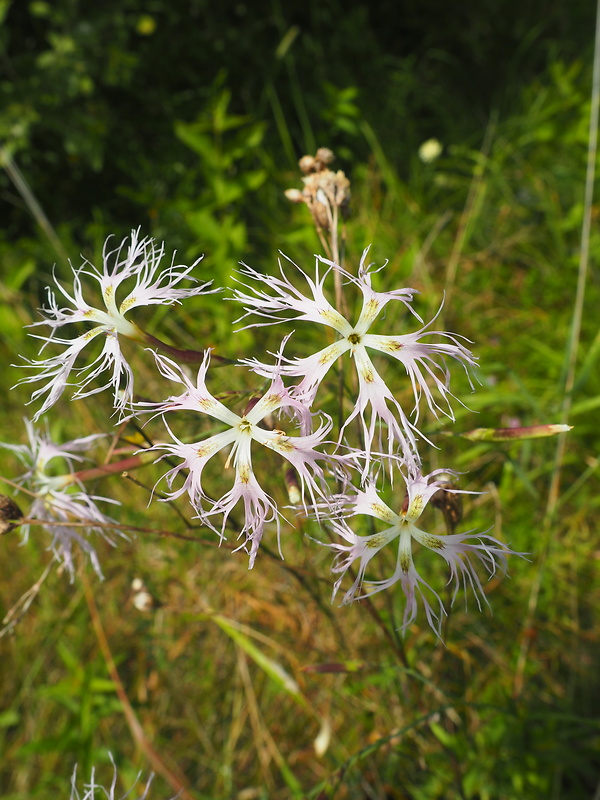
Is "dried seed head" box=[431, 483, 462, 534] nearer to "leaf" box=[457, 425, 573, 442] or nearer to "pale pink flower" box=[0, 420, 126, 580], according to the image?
"leaf" box=[457, 425, 573, 442]

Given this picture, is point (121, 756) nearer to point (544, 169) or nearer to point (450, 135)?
point (544, 169)

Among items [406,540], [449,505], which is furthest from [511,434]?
[406,540]

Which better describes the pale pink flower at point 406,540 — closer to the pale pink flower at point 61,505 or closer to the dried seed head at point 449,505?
the dried seed head at point 449,505

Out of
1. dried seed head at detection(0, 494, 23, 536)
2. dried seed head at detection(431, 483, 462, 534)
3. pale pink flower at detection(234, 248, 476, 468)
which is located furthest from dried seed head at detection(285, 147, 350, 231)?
dried seed head at detection(0, 494, 23, 536)

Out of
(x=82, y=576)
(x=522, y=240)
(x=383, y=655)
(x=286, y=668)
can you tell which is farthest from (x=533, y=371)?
(x=82, y=576)

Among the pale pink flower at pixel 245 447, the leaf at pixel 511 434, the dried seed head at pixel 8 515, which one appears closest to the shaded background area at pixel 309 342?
the leaf at pixel 511 434
